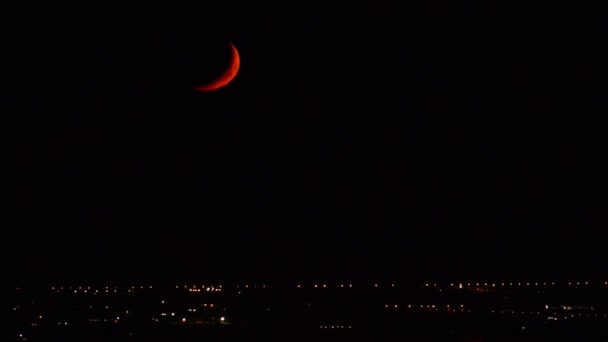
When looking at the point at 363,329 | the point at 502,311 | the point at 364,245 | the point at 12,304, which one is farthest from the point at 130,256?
the point at 502,311

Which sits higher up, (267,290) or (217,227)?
(217,227)

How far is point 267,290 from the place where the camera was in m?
8.55

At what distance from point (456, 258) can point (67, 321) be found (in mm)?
5427

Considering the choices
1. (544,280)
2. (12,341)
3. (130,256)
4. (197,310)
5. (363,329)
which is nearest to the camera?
(12,341)

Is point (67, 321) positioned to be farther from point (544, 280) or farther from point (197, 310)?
point (544, 280)

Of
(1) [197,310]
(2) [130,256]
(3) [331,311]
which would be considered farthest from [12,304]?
(3) [331,311]

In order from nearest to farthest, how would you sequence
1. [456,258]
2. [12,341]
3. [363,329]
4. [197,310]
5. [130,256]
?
[12,341], [363,329], [197,310], [456,258], [130,256]

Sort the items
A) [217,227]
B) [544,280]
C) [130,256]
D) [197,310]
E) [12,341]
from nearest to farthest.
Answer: [12,341] < [197,310] < [544,280] < [130,256] < [217,227]

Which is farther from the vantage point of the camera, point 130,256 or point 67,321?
point 130,256

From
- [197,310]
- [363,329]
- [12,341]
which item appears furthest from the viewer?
[197,310]

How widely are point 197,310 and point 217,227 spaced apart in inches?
147

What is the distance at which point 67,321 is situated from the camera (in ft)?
25.9

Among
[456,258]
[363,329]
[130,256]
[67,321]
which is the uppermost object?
[130,256]

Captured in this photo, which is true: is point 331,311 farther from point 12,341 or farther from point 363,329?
point 12,341
